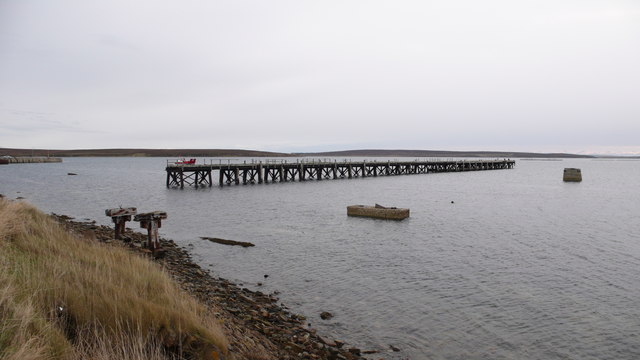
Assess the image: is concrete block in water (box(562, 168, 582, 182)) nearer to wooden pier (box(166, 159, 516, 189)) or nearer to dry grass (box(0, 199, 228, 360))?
wooden pier (box(166, 159, 516, 189))

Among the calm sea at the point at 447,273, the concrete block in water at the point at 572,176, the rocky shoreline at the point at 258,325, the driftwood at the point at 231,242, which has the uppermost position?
the concrete block in water at the point at 572,176

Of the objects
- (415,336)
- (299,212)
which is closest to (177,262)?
(415,336)

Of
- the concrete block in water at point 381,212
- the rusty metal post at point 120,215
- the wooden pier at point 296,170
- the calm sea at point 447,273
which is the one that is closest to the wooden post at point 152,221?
the rusty metal post at point 120,215

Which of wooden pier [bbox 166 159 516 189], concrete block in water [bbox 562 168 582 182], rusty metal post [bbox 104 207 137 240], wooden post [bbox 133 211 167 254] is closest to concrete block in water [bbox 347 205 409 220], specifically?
wooden post [bbox 133 211 167 254]

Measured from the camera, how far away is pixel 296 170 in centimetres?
8406

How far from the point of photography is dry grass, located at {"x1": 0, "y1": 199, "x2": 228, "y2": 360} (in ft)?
16.6

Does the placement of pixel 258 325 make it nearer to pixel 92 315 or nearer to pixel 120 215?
pixel 92 315

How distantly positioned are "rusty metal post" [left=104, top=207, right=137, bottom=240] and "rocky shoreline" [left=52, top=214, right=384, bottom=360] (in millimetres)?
3321

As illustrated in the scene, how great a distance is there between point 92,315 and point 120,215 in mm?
10646

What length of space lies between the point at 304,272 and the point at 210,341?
29.7 feet

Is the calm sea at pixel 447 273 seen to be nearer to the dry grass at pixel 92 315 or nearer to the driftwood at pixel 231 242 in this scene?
the driftwood at pixel 231 242

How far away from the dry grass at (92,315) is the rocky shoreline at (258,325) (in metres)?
0.84

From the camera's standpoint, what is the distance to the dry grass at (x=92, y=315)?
5.07 m

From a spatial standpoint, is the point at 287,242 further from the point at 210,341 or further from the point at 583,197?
the point at 583,197
